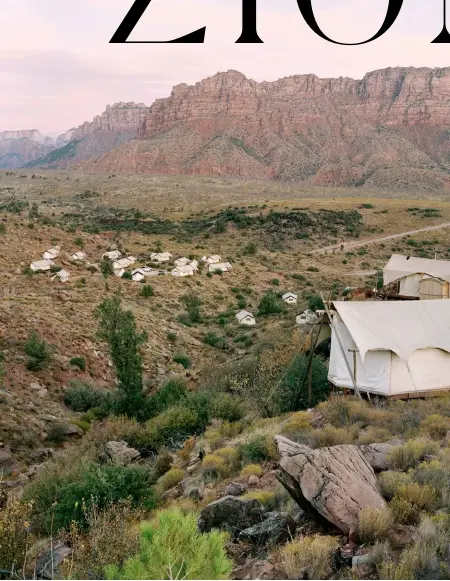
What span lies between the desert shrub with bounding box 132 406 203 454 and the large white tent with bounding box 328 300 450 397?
3.60m

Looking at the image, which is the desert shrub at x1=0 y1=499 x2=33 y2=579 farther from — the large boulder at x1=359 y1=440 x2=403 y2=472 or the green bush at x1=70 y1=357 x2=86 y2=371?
the green bush at x1=70 y1=357 x2=86 y2=371

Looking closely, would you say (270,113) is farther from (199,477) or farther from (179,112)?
(199,477)

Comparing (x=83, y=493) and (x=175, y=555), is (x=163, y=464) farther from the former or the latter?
(x=175, y=555)

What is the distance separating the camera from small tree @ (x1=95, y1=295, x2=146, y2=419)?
1545 cm

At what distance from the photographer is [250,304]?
33062 mm

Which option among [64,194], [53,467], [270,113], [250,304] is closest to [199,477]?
[53,467]

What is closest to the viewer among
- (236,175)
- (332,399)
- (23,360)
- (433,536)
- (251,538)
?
(433,536)

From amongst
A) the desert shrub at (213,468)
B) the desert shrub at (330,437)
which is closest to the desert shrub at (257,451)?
the desert shrub at (213,468)

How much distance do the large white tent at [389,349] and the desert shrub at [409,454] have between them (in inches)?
174

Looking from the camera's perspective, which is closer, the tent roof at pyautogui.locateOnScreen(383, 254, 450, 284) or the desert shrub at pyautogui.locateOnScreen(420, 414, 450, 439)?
the desert shrub at pyautogui.locateOnScreen(420, 414, 450, 439)

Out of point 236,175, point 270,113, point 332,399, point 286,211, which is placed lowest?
point 332,399

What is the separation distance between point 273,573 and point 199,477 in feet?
13.9

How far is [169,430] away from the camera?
1305cm

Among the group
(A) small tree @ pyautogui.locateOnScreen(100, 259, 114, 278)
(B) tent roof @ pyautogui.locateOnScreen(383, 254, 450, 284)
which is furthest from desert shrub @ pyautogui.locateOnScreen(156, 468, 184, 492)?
(A) small tree @ pyautogui.locateOnScreen(100, 259, 114, 278)
